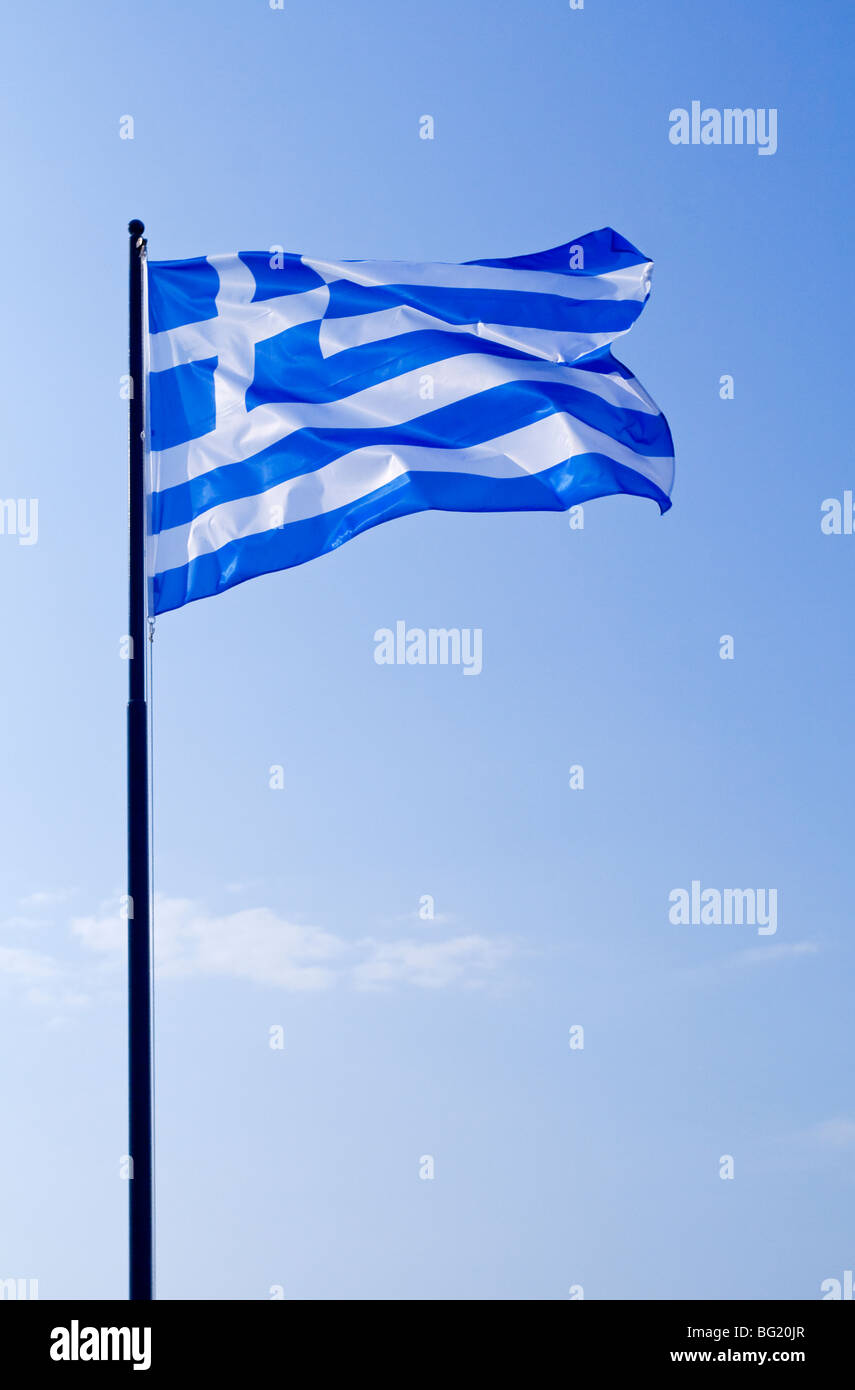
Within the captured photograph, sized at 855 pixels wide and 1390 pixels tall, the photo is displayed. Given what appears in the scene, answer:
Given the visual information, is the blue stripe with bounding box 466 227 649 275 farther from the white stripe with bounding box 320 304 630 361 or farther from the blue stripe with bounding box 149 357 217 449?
the blue stripe with bounding box 149 357 217 449

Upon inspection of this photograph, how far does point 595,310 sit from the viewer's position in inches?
727

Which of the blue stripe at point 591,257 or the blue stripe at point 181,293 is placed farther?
the blue stripe at point 591,257

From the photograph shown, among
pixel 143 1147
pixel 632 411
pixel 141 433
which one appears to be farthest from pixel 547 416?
pixel 143 1147

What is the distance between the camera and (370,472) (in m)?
17.3

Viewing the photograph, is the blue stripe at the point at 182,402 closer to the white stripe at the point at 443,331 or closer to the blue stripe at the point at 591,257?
the white stripe at the point at 443,331

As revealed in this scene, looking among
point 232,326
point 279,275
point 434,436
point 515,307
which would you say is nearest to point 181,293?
point 232,326

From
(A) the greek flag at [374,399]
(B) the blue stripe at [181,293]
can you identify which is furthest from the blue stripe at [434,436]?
(B) the blue stripe at [181,293]

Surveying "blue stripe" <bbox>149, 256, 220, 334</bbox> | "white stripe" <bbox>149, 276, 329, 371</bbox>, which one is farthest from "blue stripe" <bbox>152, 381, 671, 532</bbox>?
"blue stripe" <bbox>149, 256, 220, 334</bbox>

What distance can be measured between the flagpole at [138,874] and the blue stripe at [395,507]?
121cm

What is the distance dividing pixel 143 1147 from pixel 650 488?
8.18 m

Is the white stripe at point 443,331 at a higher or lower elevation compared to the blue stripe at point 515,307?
lower

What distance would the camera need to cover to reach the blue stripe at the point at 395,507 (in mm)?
16109

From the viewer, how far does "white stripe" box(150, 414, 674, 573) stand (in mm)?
16250
